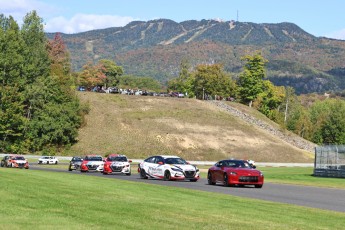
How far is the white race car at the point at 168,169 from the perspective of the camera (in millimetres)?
37991

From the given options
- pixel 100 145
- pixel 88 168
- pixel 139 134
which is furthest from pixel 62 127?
pixel 88 168

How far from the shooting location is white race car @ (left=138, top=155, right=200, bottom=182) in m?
38.0

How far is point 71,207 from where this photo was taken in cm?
1581

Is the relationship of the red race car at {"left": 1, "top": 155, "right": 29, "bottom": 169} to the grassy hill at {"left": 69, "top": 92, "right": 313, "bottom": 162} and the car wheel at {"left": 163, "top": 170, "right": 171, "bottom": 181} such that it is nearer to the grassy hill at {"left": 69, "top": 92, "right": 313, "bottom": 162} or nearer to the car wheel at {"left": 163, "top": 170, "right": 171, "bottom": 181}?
the car wheel at {"left": 163, "top": 170, "right": 171, "bottom": 181}

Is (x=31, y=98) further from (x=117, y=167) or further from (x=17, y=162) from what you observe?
(x=117, y=167)

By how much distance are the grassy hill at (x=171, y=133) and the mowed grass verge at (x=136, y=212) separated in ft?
261

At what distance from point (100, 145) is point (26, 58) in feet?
58.5

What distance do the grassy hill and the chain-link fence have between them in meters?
46.6

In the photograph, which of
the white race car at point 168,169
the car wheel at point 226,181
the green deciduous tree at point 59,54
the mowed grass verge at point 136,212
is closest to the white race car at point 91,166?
the white race car at point 168,169

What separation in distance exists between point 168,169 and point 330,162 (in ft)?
72.4

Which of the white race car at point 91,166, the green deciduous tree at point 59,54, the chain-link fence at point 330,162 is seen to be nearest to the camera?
the white race car at point 91,166

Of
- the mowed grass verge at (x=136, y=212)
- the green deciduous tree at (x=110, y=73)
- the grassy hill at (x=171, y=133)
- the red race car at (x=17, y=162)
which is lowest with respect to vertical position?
the mowed grass verge at (x=136, y=212)

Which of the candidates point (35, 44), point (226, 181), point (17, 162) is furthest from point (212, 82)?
point (226, 181)

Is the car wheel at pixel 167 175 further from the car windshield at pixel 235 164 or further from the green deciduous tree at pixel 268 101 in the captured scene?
the green deciduous tree at pixel 268 101
